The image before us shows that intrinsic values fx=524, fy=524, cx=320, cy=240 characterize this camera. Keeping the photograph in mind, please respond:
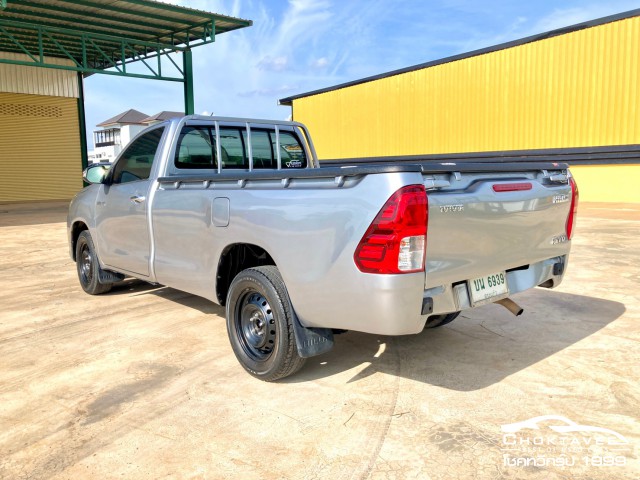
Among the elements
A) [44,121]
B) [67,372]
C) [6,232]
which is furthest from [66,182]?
[67,372]

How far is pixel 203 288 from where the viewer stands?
4.30 meters

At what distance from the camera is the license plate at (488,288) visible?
3.39 meters

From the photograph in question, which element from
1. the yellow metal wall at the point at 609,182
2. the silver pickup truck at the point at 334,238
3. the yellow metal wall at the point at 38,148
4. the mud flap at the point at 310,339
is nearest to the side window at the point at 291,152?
the silver pickup truck at the point at 334,238

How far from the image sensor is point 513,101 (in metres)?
20.6

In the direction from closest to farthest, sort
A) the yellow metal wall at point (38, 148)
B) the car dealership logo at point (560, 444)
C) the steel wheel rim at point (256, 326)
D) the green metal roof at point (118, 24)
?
1. the car dealership logo at point (560, 444)
2. the steel wheel rim at point (256, 326)
3. the green metal roof at point (118, 24)
4. the yellow metal wall at point (38, 148)

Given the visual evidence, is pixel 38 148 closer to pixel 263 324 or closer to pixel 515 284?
pixel 263 324

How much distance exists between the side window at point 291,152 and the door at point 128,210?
128cm

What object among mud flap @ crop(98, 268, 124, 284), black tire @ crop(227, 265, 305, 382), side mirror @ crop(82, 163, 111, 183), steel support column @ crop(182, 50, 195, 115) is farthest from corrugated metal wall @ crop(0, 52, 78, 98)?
black tire @ crop(227, 265, 305, 382)

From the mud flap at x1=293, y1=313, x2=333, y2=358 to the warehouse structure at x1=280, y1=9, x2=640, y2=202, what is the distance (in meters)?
18.1

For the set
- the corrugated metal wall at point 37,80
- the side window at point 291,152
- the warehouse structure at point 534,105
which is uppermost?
the corrugated metal wall at point 37,80

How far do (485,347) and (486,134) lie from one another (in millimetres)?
18921

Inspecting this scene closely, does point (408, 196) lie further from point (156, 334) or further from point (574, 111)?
point (574, 111)

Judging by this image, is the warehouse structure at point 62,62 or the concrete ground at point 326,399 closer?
the concrete ground at point 326,399

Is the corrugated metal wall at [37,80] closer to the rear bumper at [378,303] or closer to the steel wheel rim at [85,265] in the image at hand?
the steel wheel rim at [85,265]
